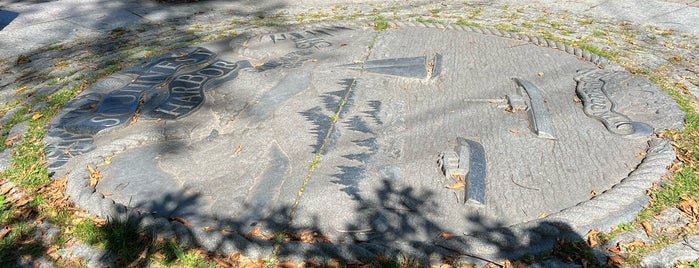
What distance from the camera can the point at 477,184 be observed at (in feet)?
9.05

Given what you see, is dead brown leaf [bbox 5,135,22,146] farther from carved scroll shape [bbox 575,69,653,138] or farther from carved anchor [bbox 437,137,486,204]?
carved scroll shape [bbox 575,69,653,138]

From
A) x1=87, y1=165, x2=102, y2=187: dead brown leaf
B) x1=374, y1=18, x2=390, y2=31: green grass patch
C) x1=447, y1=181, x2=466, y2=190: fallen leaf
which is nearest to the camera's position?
x1=447, y1=181, x2=466, y2=190: fallen leaf

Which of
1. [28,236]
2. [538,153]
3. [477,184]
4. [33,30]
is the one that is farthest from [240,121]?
[33,30]

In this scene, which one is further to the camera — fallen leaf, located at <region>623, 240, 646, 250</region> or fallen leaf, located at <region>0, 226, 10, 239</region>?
fallen leaf, located at <region>0, 226, 10, 239</region>

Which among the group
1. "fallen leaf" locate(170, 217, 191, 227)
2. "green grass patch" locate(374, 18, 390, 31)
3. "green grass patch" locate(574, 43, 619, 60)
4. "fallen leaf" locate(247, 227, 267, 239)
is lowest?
"green grass patch" locate(574, 43, 619, 60)

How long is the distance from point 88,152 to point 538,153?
2.87 metres

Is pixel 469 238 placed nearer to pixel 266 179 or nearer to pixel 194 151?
pixel 266 179

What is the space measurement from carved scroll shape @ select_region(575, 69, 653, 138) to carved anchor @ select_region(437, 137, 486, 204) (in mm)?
1023

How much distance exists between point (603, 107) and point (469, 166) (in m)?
1.41

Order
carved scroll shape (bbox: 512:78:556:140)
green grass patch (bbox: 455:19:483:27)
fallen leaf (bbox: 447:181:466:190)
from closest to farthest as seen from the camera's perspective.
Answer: fallen leaf (bbox: 447:181:466:190) → carved scroll shape (bbox: 512:78:556:140) → green grass patch (bbox: 455:19:483:27)

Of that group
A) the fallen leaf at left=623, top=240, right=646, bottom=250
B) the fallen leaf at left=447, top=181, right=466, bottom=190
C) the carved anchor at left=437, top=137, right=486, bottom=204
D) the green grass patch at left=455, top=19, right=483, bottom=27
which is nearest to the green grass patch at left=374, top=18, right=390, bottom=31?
the green grass patch at left=455, top=19, right=483, bottom=27

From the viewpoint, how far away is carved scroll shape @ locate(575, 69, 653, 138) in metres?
3.35

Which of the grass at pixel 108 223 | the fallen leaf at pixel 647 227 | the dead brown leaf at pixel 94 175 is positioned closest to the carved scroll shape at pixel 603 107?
the grass at pixel 108 223

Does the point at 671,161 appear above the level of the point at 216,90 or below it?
below
